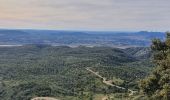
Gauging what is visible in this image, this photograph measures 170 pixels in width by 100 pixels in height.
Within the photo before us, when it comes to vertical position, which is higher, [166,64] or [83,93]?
[166,64]

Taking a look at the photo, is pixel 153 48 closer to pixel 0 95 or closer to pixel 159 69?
pixel 159 69

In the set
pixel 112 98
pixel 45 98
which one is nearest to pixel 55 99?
pixel 45 98

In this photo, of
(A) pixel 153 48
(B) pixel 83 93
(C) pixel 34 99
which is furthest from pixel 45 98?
(A) pixel 153 48

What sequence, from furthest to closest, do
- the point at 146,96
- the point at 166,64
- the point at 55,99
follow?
1. the point at 55,99
2. the point at 146,96
3. the point at 166,64

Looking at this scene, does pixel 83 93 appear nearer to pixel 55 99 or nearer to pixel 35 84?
pixel 55 99

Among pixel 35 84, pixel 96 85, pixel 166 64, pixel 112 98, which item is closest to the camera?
pixel 166 64

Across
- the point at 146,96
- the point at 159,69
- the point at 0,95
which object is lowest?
the point at 0,95

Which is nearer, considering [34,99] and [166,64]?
[166,64]
